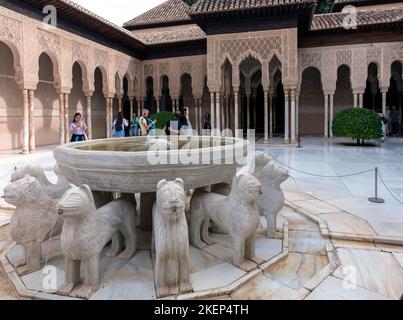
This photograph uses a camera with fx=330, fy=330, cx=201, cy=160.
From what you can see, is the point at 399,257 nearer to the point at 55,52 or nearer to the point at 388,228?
the point at 388,228

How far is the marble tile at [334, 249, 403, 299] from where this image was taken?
8.84 feet

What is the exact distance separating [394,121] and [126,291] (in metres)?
18.3

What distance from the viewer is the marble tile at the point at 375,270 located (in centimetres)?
270

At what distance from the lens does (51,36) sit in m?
13.0

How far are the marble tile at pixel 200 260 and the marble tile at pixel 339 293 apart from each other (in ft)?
3.05

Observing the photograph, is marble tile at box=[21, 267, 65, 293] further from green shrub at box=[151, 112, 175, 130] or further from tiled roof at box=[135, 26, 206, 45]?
tiled roof at box=[135, 26, 206, 45]

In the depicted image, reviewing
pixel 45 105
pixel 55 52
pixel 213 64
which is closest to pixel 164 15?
pixel 213 64

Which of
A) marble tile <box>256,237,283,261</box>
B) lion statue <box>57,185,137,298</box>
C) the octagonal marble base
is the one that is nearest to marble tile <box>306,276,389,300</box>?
the octagonal marble base

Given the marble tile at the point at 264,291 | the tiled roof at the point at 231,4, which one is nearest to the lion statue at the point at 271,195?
the marble tile at the point at 264,291

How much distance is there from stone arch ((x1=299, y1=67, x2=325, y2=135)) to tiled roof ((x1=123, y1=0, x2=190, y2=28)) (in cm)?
984
